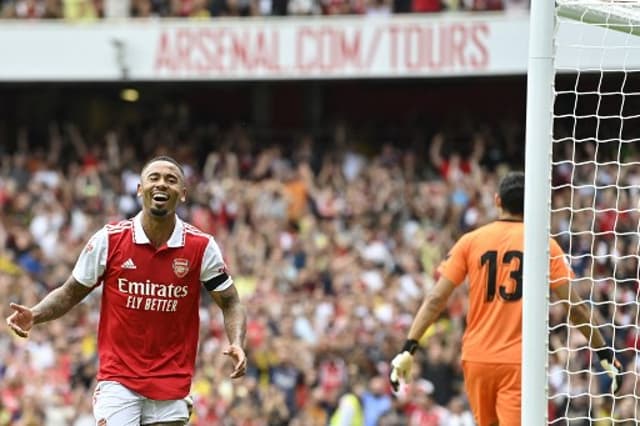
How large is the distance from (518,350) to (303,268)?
33.6 feet

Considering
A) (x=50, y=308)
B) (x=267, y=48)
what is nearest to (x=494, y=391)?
(x=50, y=308)

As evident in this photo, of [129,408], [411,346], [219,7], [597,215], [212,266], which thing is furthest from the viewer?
[219,7]

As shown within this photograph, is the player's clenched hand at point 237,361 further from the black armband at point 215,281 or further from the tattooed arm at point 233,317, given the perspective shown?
the black armband at point 215,281

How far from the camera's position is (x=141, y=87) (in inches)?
971

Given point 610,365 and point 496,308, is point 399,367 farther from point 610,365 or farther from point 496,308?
point 610,365

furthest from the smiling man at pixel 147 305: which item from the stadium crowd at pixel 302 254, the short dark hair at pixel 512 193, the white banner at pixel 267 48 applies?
the white banner at pixel 267 48

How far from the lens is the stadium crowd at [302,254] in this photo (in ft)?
51.4

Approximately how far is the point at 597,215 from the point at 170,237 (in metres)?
11.0

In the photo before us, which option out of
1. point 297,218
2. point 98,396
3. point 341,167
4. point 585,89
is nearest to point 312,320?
point 297,218

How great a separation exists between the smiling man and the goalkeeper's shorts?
1.64 metres

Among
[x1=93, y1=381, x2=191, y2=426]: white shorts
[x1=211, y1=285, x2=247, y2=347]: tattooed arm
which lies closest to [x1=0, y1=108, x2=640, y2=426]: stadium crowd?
[x1=211, y1=285, x2=247, y2=347]: tattooed arm

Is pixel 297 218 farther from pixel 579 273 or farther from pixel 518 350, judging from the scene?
pixel 518 350

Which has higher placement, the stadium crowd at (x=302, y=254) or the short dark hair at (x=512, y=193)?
the short dark hair at (x=512, y=193)

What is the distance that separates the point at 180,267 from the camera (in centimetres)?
763
